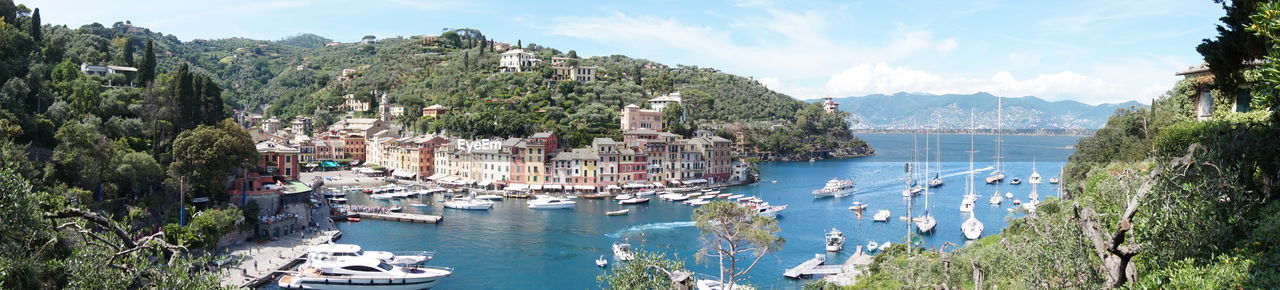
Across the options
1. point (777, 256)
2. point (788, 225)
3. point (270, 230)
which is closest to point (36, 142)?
point (270, 230)

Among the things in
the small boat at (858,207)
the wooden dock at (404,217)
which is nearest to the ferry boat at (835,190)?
the small boat at (858,207)

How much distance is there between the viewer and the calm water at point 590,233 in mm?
25312

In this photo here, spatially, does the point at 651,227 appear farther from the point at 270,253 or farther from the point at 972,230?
the point at 270,253

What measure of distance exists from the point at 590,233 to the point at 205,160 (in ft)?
48.3

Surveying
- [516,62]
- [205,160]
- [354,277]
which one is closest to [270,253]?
[205,160]

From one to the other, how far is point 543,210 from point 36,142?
21661 mm

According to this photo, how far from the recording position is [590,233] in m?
33.6

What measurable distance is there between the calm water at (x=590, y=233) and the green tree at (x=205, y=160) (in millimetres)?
4879

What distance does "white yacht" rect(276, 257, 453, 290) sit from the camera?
22.2 meters

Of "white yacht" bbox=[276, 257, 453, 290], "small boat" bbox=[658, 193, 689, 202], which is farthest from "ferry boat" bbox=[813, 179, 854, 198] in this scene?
"white yacht" bbox=[276, 257, 453, 290]

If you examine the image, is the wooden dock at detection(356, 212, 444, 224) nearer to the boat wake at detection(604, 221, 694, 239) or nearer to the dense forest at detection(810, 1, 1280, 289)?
the boat wake at detection(604, 221, 694, 239)

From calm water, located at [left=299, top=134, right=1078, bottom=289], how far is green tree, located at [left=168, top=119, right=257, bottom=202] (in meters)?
4.88

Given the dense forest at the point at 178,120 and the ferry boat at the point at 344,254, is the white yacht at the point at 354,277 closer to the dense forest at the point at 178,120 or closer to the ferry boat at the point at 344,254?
the ferry boat at the point at 344,254

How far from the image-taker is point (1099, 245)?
6.80 meters
